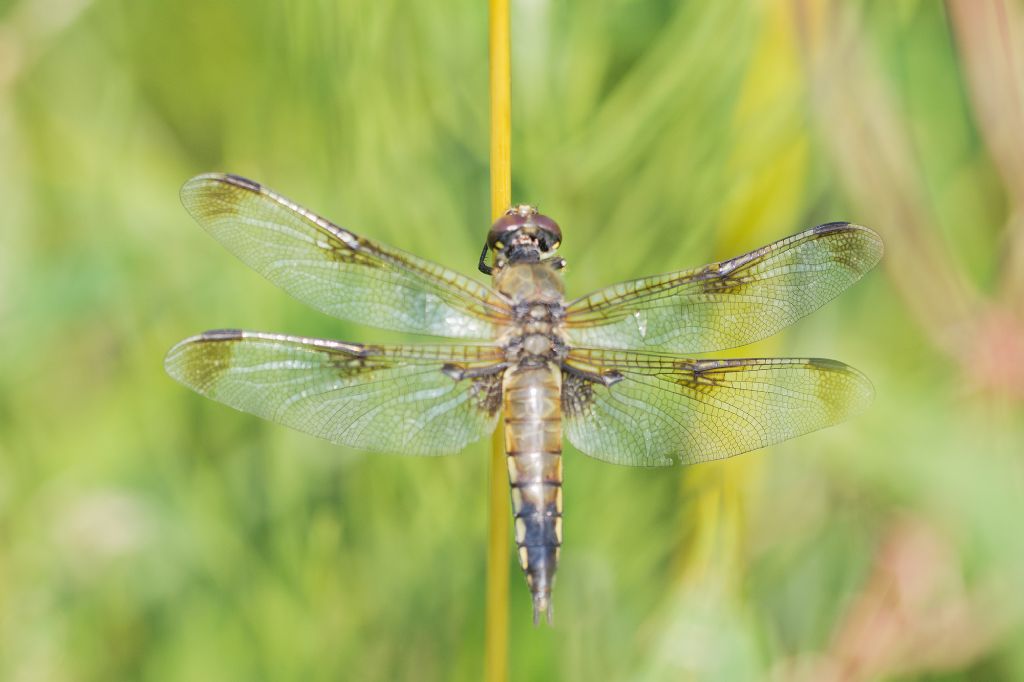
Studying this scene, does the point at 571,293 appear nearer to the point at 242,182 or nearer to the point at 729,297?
the point at 729,297

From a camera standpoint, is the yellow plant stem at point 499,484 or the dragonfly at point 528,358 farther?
the dragonfly at point 528,358

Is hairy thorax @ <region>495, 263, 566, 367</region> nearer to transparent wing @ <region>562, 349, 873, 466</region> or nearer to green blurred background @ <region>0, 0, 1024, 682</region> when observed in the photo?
transparent wing @ <region>562, 349, 873, 466</region>

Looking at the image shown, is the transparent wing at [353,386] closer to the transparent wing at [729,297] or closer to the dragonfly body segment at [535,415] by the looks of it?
the dragonfly body segment at [535,415]

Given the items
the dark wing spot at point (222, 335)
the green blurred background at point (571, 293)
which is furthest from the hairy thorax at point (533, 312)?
the dark wing spot at point (222, 335)

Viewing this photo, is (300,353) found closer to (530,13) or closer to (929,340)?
(530,13)

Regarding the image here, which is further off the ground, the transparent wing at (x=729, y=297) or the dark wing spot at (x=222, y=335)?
the transparent wing at (x=729, y=297)

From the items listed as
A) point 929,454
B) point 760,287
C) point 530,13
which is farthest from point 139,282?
point 929,454

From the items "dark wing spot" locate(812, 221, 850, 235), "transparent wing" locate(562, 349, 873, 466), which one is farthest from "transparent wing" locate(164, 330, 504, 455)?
"dark wing spot" locate(812, 221, 850, 235)
